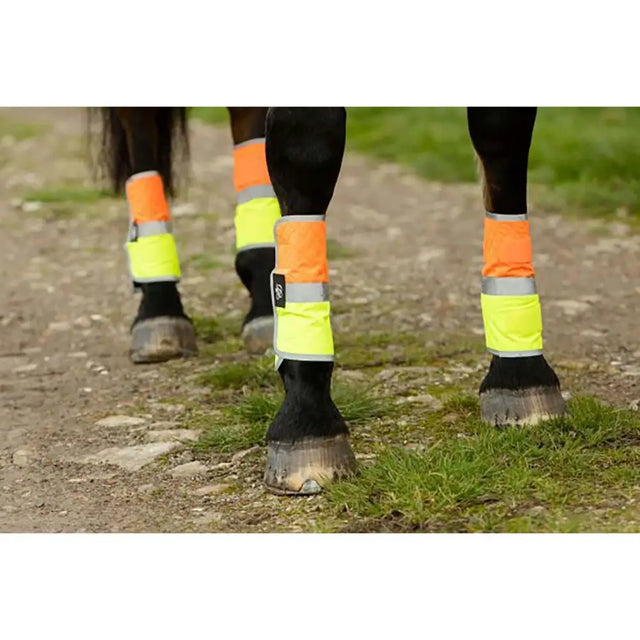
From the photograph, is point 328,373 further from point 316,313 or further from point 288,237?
point 288,237

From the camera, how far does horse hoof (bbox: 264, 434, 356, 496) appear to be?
10.00ft

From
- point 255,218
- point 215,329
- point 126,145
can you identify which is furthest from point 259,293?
point 126,145

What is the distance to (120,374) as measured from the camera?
176 inches

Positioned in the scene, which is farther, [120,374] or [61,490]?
[120,374]

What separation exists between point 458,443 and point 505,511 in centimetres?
45

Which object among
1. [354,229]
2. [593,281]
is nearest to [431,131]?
[354,229]

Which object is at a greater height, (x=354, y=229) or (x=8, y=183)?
(x=8, y=183)

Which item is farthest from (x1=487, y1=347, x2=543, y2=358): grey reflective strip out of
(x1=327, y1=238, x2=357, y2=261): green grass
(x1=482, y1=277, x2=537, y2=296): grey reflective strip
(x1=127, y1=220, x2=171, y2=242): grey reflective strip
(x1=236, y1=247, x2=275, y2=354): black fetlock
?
(x1=327, y1=238, x2=357, y2=261): green grass

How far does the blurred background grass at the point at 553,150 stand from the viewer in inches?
291

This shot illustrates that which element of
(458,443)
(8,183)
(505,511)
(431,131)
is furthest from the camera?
(431,131)

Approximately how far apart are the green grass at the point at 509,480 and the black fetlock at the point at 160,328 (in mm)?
1475

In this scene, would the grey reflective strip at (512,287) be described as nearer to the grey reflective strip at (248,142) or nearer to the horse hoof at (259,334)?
the horse hoof at (259,334)

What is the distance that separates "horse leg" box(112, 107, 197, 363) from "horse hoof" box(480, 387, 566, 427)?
1.56 meters

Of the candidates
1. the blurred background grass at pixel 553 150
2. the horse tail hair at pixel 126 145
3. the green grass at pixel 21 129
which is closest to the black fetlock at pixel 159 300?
the horse tail hair at pixel 126 145
